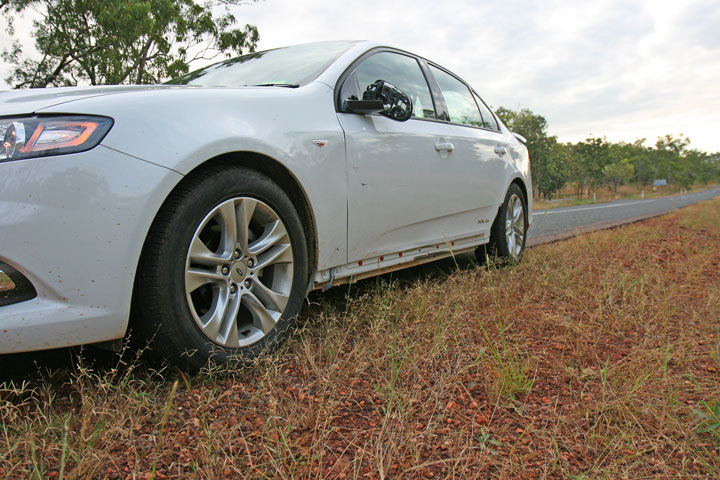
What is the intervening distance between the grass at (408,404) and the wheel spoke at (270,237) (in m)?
0.44

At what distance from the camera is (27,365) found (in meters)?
2.18

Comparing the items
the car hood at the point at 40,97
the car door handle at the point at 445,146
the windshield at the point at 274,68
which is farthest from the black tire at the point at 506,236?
the car hood at the point at 40,97

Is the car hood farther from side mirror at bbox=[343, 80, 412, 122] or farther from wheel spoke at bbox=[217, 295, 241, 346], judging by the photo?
side mirror at bbox=[343, 80, 412, 122]

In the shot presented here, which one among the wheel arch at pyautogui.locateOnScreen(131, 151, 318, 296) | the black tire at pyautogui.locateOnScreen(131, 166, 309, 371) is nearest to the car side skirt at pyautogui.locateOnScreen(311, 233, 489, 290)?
the wheel arch at pyautogui.locateOnScreen(131, 151, 318, 296)

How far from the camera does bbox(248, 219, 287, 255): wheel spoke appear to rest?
7.18 feet

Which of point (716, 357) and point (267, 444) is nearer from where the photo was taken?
point (267, 444)

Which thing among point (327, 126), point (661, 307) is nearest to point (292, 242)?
point (327, 126)

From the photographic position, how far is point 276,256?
2.26m

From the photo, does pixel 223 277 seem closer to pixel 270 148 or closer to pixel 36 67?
pixel 270 148

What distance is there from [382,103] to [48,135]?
4.96 feet

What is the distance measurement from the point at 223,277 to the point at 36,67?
20.7 m

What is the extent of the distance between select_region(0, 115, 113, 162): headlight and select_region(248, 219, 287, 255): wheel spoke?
28.5 inches

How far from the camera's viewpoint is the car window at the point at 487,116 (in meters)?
4.49

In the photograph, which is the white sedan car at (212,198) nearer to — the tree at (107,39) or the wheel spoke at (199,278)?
the wheel spoke at (199,278)
